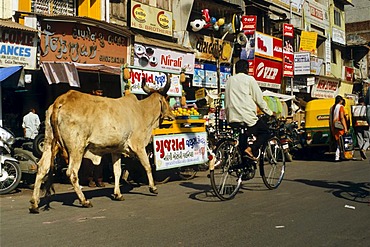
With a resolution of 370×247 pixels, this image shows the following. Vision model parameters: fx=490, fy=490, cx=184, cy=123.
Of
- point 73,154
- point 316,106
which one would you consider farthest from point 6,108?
point 316,106

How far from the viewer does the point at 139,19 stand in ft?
56.8

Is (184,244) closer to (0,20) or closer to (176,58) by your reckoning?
(0,20)

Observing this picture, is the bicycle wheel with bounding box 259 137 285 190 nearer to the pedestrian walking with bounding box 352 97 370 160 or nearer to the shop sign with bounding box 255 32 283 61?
the pedestrian walking with bounding box 352 97 370 160

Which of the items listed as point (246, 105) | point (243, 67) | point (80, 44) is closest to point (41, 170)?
point (246, 105)

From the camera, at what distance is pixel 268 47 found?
2620 centimetres

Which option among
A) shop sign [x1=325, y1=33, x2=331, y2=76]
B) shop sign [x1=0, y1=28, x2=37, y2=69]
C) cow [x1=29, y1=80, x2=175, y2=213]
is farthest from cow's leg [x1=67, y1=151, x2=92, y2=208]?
shop sign [x1=325, y1=33, x2=331, y2=76]

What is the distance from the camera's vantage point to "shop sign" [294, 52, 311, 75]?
91.0ft

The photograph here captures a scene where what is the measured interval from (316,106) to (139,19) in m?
6.95

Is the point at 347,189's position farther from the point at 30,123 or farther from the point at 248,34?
the point at 248,34

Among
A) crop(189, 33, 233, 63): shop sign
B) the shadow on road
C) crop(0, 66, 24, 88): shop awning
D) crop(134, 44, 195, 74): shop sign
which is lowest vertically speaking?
the shadow on road

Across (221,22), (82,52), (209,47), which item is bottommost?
(82,52)

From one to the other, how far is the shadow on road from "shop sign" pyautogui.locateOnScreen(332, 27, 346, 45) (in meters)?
27.3

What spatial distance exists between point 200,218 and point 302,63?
22.8m

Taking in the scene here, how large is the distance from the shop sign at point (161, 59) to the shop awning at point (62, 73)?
15.0 ft
